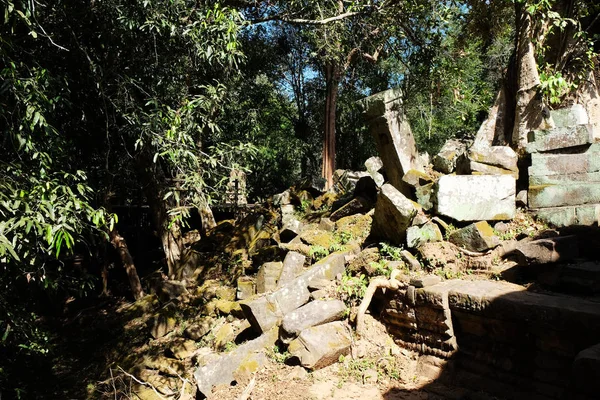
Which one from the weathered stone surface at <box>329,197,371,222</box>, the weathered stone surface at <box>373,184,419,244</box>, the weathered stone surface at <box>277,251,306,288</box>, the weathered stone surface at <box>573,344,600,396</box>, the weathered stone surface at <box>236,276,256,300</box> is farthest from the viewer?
the weathered stone surface at <box>329,197,371,222</box>

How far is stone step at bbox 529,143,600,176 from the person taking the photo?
5.52 meters

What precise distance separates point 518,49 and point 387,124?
255cm

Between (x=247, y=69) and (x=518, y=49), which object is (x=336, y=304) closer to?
(x=518, y=49)

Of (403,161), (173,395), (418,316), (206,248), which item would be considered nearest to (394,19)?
(403,161)

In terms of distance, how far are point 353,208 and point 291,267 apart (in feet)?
6.06

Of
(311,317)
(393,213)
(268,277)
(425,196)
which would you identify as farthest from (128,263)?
(425,196)

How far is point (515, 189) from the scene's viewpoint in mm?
5773

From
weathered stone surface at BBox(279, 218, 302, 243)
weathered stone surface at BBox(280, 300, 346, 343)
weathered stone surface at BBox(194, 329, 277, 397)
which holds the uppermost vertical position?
weathered stone surface at BBox(279, 218, 302, 243)

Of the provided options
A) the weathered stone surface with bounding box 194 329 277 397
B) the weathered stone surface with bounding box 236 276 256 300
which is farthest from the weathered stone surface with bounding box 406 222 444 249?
the weathered stone surface with bounding box 236 276 256 300

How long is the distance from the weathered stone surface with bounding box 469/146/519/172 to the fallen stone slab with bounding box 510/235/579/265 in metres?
1.93

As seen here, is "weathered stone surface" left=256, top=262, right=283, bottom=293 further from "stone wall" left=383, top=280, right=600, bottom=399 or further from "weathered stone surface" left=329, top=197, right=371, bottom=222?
"stone wall" left=383, top=280, right=600, bottom=399

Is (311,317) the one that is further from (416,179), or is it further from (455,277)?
(416,179)

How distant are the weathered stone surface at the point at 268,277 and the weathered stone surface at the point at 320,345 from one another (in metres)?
1.71

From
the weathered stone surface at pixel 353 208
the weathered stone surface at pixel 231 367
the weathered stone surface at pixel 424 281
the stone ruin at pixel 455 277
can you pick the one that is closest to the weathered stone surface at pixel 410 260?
the stone ruin at pixel 455 277
